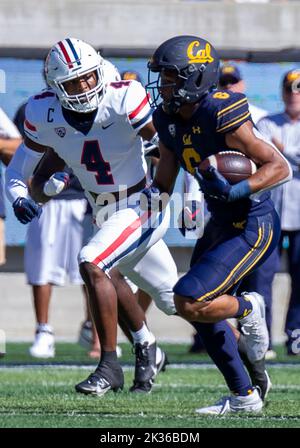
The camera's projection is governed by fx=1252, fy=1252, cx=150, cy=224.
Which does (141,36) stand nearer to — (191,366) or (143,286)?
(191,366)

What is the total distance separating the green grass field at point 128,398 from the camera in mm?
4926

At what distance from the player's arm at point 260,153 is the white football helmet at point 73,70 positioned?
0.96 meters

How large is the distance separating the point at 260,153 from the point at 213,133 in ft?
0.73

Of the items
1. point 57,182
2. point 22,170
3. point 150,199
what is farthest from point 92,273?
point 22,170

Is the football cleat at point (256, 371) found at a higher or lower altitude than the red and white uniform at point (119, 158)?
lower

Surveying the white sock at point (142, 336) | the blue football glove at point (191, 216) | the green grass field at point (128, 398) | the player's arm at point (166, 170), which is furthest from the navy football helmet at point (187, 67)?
the white sock at point (142, 336)

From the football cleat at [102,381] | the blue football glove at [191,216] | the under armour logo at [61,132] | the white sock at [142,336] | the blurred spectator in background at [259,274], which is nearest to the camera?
the football cleat at [102,381]

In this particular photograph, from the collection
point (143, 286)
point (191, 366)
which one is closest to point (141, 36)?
point (191, 366)

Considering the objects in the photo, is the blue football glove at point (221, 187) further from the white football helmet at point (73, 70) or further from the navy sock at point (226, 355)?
the white football helmet at point (73, 70)

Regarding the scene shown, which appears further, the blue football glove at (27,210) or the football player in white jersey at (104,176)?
the blue football glove at (27,210)

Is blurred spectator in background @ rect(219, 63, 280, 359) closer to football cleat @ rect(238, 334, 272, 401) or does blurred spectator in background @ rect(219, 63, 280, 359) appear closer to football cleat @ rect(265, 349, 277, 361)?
football cleat @ rect(265, 349, 277, 361)

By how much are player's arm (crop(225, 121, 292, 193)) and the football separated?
0.04 meters

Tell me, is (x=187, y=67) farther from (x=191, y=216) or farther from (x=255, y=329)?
(x=255, y=329)
